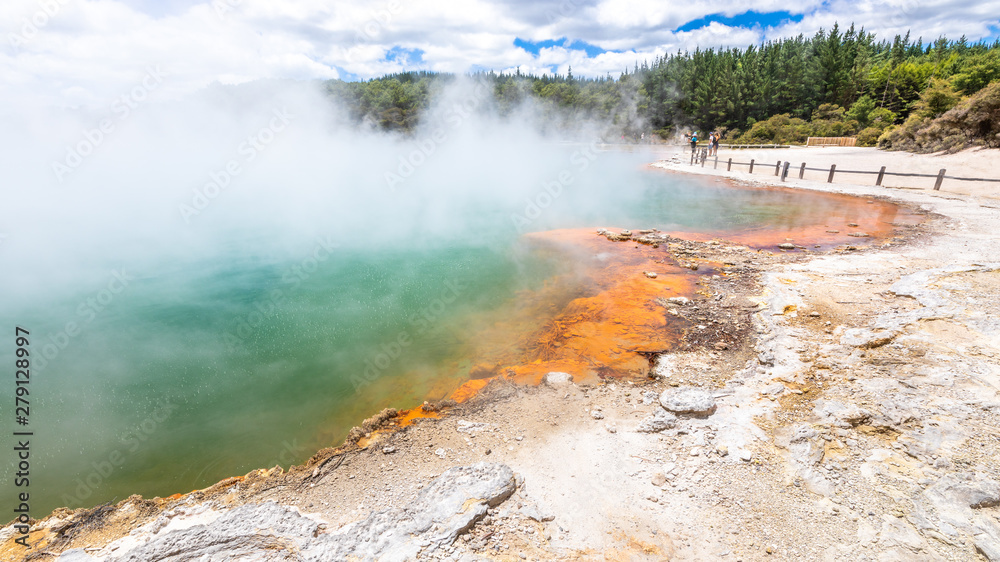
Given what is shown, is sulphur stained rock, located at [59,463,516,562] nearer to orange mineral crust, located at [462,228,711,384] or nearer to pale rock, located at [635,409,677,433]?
pale rock, located at [635,409,677,433]

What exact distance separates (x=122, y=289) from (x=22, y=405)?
3819mm

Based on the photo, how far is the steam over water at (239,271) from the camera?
463 centimetres

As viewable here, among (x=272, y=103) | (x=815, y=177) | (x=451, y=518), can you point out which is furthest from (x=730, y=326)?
(x=272, y=103)

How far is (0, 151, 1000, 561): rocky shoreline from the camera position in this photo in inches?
110

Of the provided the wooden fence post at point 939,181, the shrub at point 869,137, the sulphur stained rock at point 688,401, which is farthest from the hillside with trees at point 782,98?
the sulphur stained rock at point 688,401

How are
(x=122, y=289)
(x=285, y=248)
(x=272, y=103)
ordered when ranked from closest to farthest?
(x=122, y=289) < (x=285, y=248) < (x=272, y=103)

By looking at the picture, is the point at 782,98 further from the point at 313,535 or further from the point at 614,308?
the point at 313,535

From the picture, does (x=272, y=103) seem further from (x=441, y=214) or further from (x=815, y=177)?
(x=815, y=177)

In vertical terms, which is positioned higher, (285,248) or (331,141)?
(331,141)

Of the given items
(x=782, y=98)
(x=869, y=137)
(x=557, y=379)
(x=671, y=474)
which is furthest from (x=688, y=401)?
(x=782, y=98)

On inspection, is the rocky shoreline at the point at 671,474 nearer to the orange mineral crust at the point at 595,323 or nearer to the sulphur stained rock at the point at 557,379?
the sulphur stained rock at the point at 557,379

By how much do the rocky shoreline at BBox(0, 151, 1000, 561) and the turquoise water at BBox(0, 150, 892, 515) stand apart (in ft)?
2.28

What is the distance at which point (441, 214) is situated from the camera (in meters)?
14.0

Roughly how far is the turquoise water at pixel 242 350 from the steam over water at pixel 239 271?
28 mm
